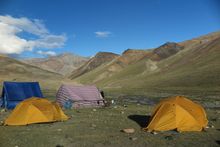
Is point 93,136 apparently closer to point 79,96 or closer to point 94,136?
point 94,136

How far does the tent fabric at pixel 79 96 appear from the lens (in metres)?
33.4

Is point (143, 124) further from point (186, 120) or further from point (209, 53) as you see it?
point (209, 53)

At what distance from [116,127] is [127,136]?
9.80ft

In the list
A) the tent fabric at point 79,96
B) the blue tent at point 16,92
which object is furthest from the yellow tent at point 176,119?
the blue tent at point 16,92

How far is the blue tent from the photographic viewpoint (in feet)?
105

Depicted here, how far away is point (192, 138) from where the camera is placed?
16.2 m

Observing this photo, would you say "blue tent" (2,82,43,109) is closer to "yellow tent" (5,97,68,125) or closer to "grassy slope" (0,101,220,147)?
"yellow tent" (5,97,68,125)

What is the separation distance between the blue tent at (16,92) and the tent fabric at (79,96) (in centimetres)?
264

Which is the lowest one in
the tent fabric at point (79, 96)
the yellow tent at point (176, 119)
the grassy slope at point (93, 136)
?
the grassy slope at point (93, 136)

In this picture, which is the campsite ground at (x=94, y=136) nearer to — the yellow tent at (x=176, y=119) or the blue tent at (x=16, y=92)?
the yellow tent at (x=176, y=119)

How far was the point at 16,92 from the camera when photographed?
32.8 m

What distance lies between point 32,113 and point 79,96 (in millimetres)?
12976

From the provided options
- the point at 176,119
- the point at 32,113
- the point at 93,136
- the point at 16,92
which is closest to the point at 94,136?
Result: the point at 93,136

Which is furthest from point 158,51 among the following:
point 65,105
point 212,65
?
point 65,105
